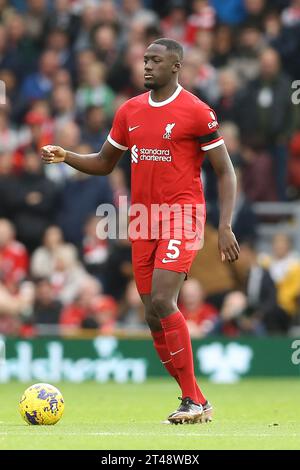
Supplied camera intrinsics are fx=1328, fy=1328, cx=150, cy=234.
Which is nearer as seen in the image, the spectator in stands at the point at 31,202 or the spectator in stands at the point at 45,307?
the spectator in stands at the point at 45,307

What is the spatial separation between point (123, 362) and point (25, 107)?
15.1 ft

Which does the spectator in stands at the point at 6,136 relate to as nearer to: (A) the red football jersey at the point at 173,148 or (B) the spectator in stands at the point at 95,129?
(B) the spectator in stands at the point at 95,129

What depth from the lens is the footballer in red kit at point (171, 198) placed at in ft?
31.0

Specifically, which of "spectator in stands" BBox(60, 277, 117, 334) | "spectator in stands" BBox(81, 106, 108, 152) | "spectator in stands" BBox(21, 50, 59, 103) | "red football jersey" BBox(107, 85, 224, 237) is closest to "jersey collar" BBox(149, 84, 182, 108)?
"red football jersey" BBox(107, 85, 224, 237)

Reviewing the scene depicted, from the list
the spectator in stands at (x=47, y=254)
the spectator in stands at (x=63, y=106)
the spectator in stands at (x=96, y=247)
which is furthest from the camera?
the spectator in stands at (x=63, y=106)

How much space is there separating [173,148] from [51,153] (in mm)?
928

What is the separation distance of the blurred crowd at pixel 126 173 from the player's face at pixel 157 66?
734cm

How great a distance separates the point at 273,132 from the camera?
18094 mm

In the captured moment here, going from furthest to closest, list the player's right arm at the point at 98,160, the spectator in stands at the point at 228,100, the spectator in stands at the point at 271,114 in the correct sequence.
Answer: the spectator in stands at the point at 228,100 → the spectator in stands at the point at 271,114 → the player's right arm at the point at 98,160

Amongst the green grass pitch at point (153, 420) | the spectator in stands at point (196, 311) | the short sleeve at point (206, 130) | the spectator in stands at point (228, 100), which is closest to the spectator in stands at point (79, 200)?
the spectator in stands at point (196, 311)

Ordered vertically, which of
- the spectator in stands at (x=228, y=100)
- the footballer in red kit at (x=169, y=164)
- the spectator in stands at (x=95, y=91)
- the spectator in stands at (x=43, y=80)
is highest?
the spectator in stands at (x=43, y=80)

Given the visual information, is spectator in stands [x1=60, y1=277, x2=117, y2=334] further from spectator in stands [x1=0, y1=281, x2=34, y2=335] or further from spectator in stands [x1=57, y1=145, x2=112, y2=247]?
spectator in stands [x1=57, y1=145, x2=112, y2=247]

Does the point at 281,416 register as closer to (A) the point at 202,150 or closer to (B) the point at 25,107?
(A) the point at 202,150
